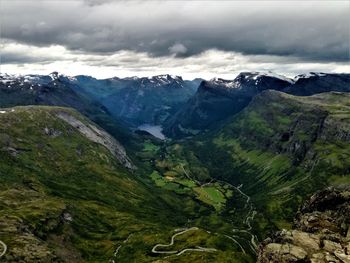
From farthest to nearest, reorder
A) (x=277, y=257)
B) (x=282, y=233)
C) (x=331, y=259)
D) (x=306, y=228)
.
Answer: (x=306, y=228) → (x=282, y=233) → (x=277, y=257) → (x=331, y=259)

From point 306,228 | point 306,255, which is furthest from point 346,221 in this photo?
point 306,255

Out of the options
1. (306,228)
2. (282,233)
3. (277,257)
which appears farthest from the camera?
(306,228)

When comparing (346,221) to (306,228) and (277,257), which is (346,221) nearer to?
(306,228)

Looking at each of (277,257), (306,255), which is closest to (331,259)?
(306,255)

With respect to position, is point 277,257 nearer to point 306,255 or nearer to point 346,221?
point 306,255

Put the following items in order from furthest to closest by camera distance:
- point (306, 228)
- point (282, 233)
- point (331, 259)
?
point (306, 228), point (282, 233), point (331, 259)

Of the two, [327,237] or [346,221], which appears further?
[346,221]

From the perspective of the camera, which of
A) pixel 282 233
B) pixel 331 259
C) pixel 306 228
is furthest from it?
pixel 306 228

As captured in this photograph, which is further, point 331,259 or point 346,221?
point 346,221
